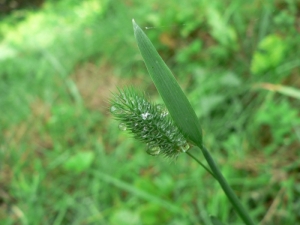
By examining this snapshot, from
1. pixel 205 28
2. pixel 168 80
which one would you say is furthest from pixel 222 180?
pixel 205 28

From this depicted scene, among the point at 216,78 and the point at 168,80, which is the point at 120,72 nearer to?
the point at 216,78

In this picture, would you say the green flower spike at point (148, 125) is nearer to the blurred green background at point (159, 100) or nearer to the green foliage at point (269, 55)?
the blurred green background at point (159, 100)

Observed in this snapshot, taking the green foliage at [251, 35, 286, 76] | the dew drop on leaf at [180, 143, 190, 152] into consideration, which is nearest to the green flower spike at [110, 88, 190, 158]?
the dew drop on leaf at [180, 143, 190, 152]

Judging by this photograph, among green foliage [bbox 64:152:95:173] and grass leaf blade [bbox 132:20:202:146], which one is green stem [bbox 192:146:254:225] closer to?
grass leaf blade [bbox 132:20:202:146]

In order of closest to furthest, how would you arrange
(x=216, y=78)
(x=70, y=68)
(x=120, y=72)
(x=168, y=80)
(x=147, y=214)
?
1. (x=168, y=80)
2. (x=147, y=214)
3. (x=216, y=78)
4. (x=120, y=72)
5. (x=70, y=68)

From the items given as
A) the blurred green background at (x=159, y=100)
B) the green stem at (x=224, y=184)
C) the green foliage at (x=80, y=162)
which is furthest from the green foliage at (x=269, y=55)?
the green stem at (x=224, y=184)

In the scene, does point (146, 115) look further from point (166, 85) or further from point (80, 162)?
point (80, 162)
